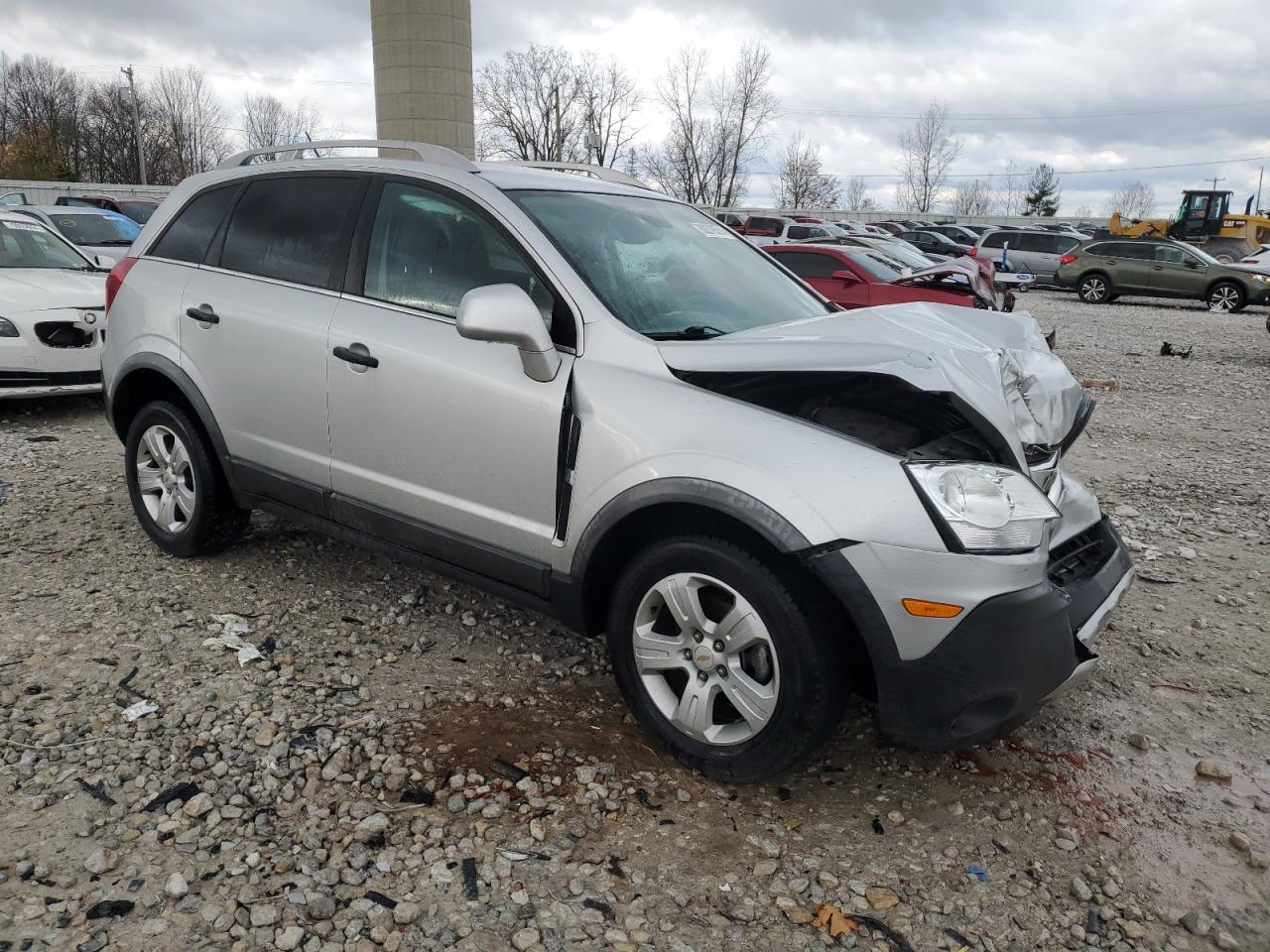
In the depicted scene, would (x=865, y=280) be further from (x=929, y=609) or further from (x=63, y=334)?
(x=929, y=609)

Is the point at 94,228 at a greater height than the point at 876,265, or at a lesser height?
greater

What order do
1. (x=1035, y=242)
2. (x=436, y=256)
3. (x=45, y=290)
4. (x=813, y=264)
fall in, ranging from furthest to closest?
1. (x=1035, y=242)
2. (x=813, y=264)
3. (x=45, y=290)
4. (x=436, y=256)

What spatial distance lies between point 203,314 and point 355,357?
3.42 feet

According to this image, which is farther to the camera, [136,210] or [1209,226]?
[1209,226]

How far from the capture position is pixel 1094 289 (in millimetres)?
22422

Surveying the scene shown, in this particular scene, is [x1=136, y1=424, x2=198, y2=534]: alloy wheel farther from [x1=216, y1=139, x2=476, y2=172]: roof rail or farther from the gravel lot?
[x1=216, y1=139, x2=476, y2=172]: roof rail

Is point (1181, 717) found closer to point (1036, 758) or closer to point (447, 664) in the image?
point (1036, 758)

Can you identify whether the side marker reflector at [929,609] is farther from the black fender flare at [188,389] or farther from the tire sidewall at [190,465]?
the tire sidewall at [190,465]

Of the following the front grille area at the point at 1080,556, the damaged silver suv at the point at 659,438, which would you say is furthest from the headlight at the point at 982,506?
the front grille area at the point at 1080,556

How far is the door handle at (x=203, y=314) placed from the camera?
13.2 ft

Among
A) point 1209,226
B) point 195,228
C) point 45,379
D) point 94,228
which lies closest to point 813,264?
point 45,379

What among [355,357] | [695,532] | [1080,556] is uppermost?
[355,357]

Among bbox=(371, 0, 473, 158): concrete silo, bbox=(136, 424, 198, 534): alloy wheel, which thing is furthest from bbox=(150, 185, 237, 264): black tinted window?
bbox=(371, 0, 473, 158): concrete silo

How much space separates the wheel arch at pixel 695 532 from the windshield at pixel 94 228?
1141cm
